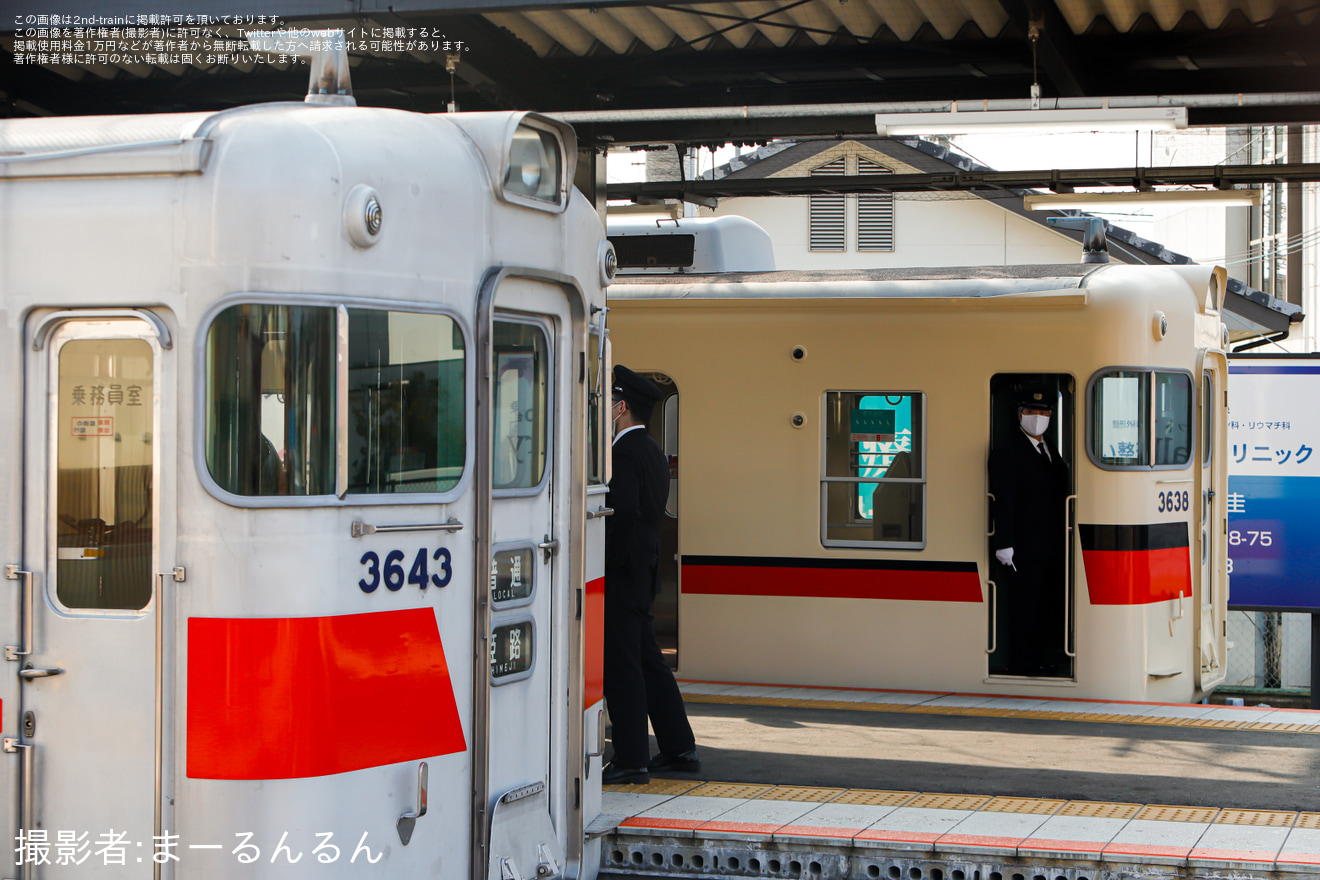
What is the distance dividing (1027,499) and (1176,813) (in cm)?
296

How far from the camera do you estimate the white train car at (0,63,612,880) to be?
418cm

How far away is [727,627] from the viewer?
9.09 metres

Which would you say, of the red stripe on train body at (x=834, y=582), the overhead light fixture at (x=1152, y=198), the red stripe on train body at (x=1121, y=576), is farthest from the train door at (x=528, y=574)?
the overhead light fixture at (x=1152, y=198)

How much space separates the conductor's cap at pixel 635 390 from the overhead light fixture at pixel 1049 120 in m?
2.04

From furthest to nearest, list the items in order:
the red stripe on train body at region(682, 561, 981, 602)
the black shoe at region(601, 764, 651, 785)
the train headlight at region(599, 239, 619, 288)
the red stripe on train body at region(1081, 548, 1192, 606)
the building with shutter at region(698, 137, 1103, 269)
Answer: the building with shutter at region(698, 137, 1103, 269)
the red stripe on train body at region(682, 561, 981, 602)
the red stripe on train body at region(1081, 548, 1192, 606)
the black shoe at region(601, 764, 651, 785)
the train headlight at region(599, 239, 619, 288)

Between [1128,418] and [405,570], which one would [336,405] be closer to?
[405,570]

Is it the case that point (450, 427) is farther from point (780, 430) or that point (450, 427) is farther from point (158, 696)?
point (780, 430)

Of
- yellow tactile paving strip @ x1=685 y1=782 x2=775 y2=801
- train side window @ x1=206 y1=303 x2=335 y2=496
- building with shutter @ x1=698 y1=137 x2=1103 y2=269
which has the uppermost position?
building with shutter @ x1=698 y1=137 x2=1103 y2=269

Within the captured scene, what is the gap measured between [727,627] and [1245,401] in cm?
529

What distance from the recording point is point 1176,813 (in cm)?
594

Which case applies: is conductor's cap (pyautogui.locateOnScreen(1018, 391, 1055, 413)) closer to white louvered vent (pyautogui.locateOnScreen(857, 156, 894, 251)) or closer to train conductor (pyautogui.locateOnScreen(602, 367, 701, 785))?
train conductor (pyautogui.locateOnScreen(602, 367, 701, 785))

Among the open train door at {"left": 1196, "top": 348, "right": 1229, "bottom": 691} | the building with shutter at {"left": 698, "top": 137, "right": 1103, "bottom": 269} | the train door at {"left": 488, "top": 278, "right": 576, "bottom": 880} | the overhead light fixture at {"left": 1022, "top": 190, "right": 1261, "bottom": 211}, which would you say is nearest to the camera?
the train door at {"left": 488, "top": 278, "right": 576, "bottom": 880}

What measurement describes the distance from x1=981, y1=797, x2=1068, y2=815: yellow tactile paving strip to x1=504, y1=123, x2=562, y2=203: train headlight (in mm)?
3184

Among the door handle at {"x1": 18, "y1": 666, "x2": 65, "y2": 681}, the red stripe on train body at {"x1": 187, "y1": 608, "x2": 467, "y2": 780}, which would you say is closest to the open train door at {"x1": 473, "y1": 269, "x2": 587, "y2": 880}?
the red stripe on train body at {"x1": 187, "y1": 608, "x2": 467, "y2": 780}
